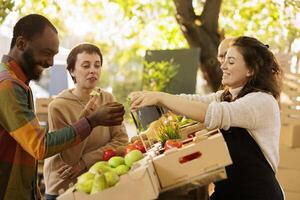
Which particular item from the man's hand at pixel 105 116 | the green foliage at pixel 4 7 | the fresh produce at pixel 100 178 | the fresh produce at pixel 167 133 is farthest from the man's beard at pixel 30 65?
the green foliage at pixel 4 7

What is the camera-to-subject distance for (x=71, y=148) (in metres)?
2.29

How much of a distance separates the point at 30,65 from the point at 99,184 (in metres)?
0.48

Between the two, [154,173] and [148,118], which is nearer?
[154,173]

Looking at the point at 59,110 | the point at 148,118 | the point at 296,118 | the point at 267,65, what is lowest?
the point at 296,118

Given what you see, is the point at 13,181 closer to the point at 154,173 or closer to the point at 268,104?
the point at 154,173

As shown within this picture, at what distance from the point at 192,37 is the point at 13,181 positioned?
11.3 feet

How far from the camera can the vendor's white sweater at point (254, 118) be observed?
195cm

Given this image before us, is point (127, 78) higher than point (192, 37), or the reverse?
point (192, 37)

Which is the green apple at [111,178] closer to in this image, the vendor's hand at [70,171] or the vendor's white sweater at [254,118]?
the vendor's white sweater at [254,118]

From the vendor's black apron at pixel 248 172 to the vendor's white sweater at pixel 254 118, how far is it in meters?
0.04

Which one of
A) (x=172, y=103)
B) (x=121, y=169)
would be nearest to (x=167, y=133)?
(x=172, y=103)

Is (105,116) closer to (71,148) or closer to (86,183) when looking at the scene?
(86,183)

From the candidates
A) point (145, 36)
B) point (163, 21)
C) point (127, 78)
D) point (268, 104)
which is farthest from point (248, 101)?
point (127, 78)

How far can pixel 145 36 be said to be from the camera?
701 centimetres
